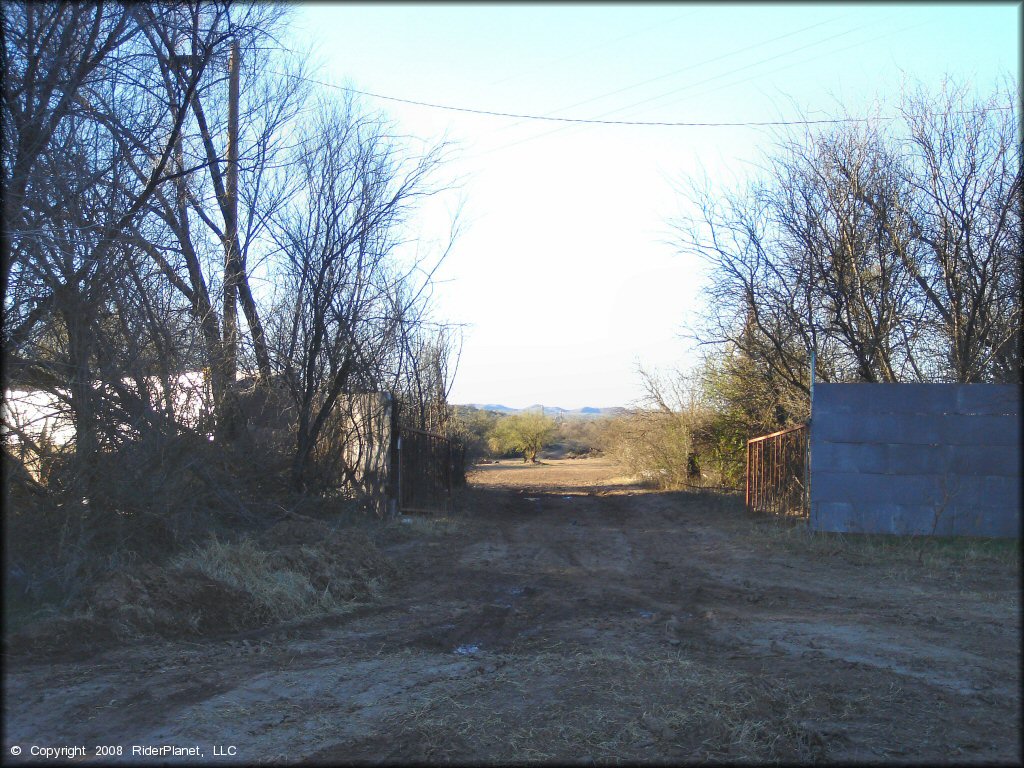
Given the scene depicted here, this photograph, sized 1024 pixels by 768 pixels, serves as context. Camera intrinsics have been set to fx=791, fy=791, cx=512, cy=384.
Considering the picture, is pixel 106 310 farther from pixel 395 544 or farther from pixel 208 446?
pixel 395 544

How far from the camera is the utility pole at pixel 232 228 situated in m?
12.1

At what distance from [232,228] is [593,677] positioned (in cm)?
1105

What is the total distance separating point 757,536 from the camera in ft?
42.1

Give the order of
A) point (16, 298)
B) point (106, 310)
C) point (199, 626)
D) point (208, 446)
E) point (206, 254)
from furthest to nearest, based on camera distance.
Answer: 1. point (206, 254)
2. point (208, 446)
3. point (106, 310)
4. point (16, 298)
5. point (199, 626)

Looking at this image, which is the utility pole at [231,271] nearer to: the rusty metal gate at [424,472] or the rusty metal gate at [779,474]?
the rusty metal gate at [424,472]

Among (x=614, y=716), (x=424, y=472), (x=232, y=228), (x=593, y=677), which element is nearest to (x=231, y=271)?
(x=232, y=228)

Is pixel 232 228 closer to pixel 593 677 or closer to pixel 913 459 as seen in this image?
pixel 593 677

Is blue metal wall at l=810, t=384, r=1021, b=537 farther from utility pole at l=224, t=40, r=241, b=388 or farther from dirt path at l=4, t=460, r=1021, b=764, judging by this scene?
utility pole at l=224, t=40, r=241, b=388

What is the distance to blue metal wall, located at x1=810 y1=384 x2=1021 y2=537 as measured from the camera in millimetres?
→ 10922

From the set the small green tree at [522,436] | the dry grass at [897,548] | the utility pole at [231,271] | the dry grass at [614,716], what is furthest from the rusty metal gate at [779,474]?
the small green tree at [522,436]

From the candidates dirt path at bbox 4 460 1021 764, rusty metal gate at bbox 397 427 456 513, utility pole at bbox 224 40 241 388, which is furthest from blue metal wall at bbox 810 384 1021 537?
utility pole at bbox 224 40 241 388

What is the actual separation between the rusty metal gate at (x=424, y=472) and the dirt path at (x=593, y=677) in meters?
5.90

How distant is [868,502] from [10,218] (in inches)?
446

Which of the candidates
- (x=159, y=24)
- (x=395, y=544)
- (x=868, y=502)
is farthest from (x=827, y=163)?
(x=159, y=24)
